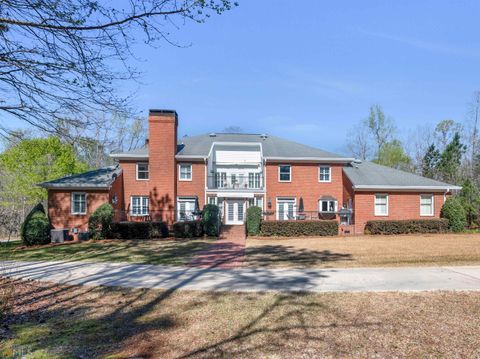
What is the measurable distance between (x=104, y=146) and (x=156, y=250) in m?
8.48

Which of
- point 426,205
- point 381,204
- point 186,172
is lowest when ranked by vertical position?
point 426,205

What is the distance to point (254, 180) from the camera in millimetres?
29250

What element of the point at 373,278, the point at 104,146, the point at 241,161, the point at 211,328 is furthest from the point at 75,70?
the point at 241,161

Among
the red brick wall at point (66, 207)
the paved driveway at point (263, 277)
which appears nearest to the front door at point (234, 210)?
the red brick wall at point (66, 207)

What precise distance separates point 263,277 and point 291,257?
4210 millimetres

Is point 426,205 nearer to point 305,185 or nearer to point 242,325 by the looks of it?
point 305,185

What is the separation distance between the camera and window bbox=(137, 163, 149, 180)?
27984mm

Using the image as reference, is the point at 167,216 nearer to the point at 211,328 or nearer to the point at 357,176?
the point at 357,176

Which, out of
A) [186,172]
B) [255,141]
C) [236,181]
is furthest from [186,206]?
[255,141]

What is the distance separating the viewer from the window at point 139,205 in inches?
1099

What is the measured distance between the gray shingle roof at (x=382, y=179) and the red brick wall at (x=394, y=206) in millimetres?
704

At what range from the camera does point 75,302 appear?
24.2 feet

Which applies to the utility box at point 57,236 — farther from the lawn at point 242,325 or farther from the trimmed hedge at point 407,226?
the trimmed hedge at point 407,226

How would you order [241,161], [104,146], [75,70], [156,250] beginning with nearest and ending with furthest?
1. [75,70]
2. [104,146]
3. [156,250]
4. [241,161]
